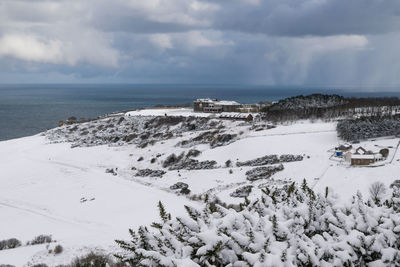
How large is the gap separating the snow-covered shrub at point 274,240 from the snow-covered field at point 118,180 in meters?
4.98

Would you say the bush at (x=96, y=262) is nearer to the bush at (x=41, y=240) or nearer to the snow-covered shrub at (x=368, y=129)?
the bush at (x=41, y=240)

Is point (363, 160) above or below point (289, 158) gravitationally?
above

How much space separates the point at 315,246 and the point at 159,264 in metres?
3.23

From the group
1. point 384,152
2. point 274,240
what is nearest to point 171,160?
point 384,152

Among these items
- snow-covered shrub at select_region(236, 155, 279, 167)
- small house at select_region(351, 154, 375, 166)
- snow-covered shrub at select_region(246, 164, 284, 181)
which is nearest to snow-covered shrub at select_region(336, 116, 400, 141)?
small house at select_region(351, 154, 375, 166)

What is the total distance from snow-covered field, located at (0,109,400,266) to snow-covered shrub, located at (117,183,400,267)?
4.98 metres

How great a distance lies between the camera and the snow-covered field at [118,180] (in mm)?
24188

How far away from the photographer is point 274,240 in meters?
7.29

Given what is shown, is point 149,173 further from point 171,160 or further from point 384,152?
point 384,152

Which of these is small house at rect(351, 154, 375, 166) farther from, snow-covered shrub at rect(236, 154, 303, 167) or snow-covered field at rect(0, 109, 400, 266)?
snow-covered shrub at rect(236, 154, 303, 167)

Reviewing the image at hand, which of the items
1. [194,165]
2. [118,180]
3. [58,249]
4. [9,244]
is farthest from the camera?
[194,165]

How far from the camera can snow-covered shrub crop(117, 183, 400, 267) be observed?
675 cm

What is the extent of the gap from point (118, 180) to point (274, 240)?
117 feet

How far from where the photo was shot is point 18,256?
16797 millimetres
